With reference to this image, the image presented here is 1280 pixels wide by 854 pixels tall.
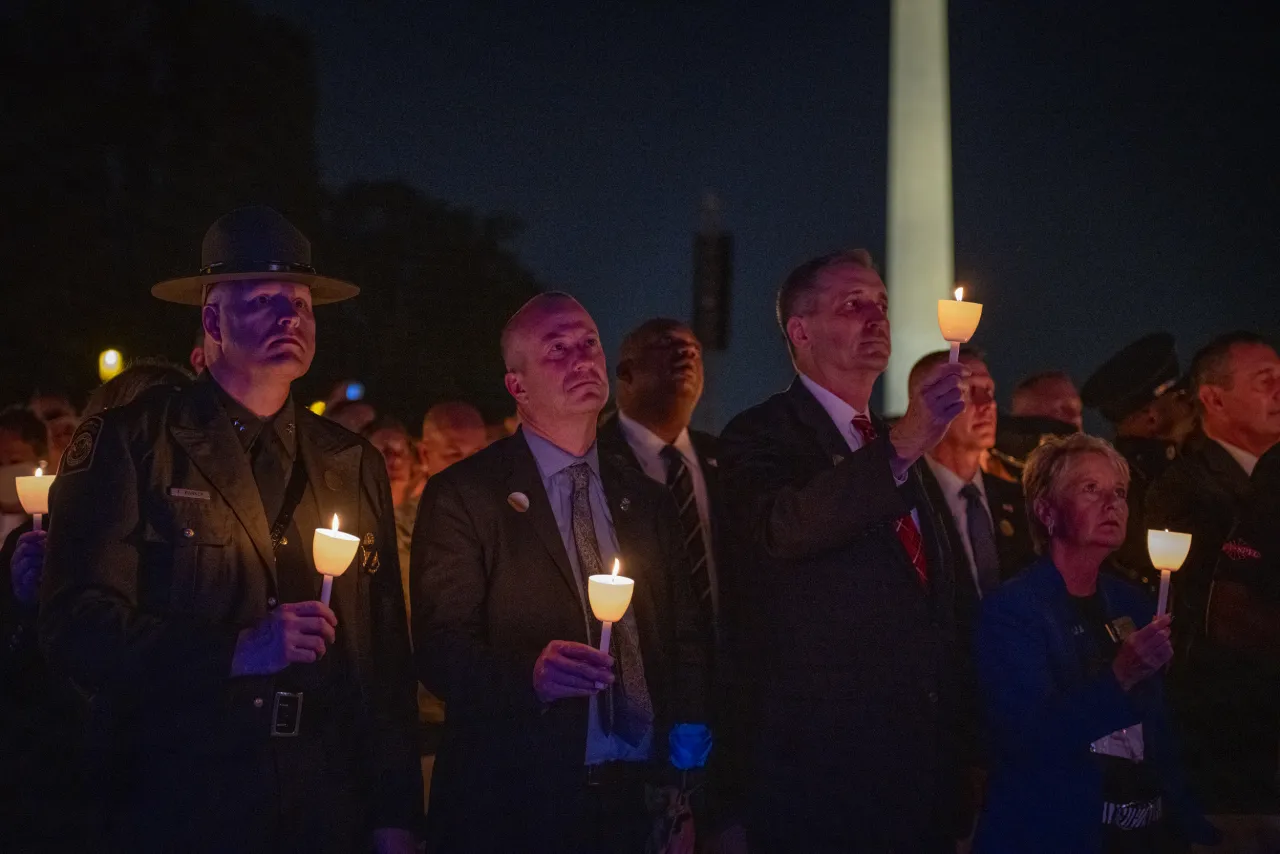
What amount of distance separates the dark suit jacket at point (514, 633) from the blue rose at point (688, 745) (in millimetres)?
112

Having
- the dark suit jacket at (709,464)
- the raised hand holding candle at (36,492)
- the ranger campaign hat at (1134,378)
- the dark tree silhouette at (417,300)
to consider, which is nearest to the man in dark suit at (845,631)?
the dark suit jacket at (709,464)

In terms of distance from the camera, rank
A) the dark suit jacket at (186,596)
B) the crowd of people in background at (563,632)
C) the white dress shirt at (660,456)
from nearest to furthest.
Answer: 1. the dark suit jacket at (186,596)
2. the crowd of people in background at (563,632)
3. the white dress shirt at (660,456)

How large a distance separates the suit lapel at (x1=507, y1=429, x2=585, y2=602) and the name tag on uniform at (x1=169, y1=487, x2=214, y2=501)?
0.95m

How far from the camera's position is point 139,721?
11.1 ft

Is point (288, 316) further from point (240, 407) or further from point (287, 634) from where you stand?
point (287, 634)

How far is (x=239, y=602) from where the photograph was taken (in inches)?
137

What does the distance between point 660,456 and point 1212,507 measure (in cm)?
248

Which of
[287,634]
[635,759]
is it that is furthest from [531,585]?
[287,634]

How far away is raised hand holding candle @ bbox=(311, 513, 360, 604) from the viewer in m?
3.26

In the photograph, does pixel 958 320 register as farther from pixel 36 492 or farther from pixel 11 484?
pixel 11 484

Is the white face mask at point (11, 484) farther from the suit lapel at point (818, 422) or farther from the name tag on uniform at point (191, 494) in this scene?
the suit lapel at point (818, 422)

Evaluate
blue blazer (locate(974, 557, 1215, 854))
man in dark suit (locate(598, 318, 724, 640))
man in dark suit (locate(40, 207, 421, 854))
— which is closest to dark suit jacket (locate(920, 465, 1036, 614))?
blue blazer (locate(974, 557, 1215, 854))

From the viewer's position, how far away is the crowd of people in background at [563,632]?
336 cm

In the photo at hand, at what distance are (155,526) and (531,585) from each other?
1.12 meters
